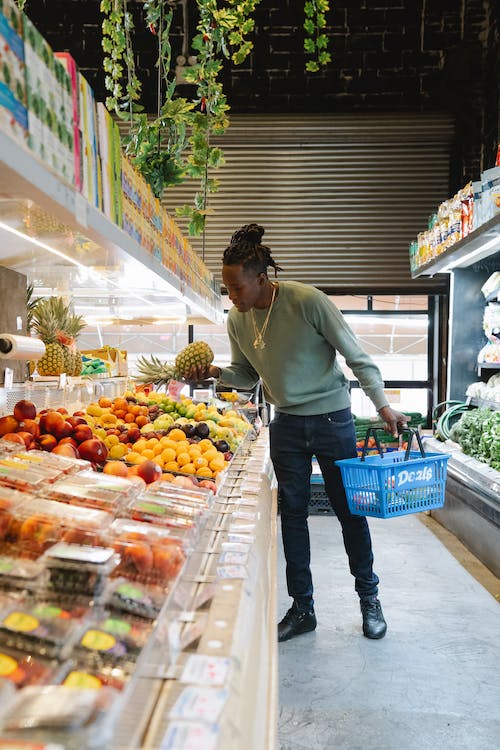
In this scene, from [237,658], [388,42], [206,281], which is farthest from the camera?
[388,42]

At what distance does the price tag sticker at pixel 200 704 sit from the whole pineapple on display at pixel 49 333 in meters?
2.74

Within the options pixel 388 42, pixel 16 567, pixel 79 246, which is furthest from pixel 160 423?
pixel 388 42

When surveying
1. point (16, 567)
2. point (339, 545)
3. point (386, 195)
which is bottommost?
point (339, 545)

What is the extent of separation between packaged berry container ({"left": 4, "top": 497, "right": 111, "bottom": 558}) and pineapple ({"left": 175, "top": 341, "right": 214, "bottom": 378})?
197cm

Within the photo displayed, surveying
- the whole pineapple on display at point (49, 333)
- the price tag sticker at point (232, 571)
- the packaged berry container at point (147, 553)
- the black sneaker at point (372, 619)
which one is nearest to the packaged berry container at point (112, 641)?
the packaged berry container at point (147, 553)

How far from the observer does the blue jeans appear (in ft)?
10.7

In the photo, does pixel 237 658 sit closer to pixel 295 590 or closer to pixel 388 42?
pixel 295 590

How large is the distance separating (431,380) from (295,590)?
444 cm

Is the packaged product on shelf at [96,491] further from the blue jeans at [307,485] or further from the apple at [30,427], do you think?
the blue jeans at [307,485]

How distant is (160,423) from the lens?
326 cm

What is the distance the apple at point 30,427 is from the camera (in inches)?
86.7

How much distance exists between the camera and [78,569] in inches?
43.1

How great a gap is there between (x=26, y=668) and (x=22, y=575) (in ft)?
0.81

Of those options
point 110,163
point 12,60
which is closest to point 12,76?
point 12,60
